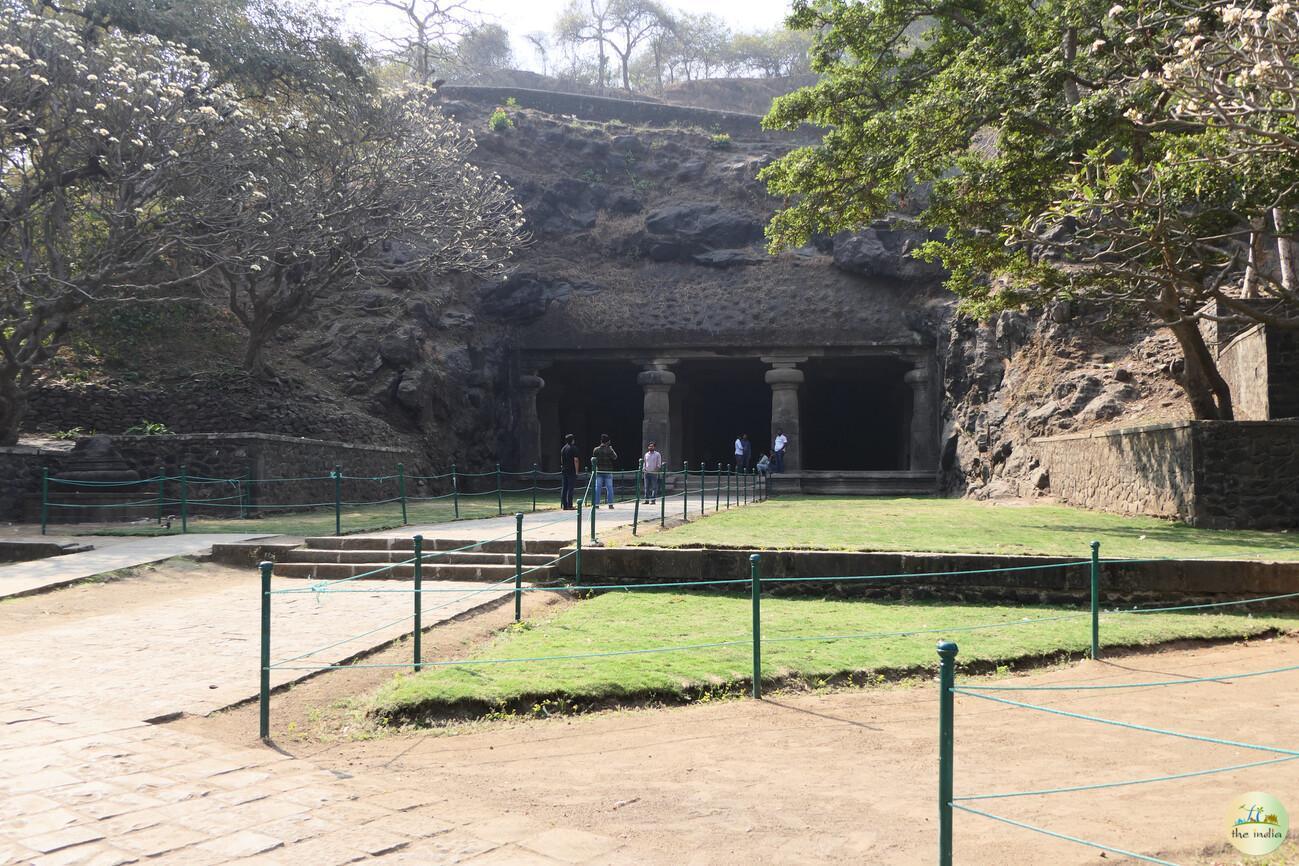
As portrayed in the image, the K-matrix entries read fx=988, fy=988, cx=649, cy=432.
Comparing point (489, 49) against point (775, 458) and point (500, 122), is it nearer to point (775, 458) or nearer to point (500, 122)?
point (500, 122)

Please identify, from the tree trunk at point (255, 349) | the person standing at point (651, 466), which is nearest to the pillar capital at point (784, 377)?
the person standing at point (651, 466)

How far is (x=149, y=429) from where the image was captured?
20734 mm

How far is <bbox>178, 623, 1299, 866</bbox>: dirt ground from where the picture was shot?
13.9 feet

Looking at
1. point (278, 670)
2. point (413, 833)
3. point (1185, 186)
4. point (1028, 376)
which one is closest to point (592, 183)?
point (1028, 376)

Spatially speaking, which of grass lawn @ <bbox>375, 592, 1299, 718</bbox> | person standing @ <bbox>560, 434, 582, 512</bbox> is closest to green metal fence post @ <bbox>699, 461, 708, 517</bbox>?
person standing @ <bbox>560, 434, 582, 512</bbox>

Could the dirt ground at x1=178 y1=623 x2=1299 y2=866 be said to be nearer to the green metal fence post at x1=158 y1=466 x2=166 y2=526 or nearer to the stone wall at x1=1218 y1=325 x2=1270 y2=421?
the stone wall at x1=1218 y1=325 x2=1270 y2=421

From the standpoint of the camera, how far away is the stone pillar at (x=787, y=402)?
28312mm

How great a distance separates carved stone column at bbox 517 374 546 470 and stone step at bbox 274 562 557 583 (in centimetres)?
1732

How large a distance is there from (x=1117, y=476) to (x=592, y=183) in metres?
24.0

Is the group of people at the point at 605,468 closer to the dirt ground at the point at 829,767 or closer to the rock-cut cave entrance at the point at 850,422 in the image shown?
the dirt ground at the point at 829,767

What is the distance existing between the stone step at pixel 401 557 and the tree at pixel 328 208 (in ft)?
32.5

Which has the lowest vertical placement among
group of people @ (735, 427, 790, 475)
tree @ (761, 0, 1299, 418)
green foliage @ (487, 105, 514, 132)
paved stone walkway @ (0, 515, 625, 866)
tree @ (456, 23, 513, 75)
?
paved stone walkway @ (0, 515, 625, 866)

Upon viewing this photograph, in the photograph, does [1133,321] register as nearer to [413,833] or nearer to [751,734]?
[751,734]

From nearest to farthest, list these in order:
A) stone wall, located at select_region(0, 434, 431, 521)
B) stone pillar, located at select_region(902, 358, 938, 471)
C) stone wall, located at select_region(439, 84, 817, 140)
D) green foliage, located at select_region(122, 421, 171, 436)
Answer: stone wall, located at select_region(0, 434, 431, 521) → green foliage, located at select_region(122, 421, 171, 436) → stone pillar, located at select_region(902, 358, 938, 471) → stone wall, located at select_region(439, 84, 817, 140)
